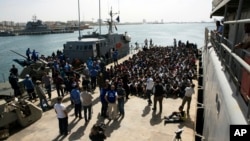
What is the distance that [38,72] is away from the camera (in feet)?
56.9

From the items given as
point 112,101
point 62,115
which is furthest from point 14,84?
point 112,101

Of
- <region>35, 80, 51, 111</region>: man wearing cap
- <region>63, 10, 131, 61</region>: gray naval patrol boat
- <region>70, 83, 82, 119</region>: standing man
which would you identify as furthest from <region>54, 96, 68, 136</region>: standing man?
<region>63, 10, 131, 61</region>: gray naval patrol boat

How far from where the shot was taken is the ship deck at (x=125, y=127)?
939cm

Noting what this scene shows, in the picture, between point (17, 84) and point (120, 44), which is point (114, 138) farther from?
point (120, 44)

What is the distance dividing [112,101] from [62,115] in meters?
2.23

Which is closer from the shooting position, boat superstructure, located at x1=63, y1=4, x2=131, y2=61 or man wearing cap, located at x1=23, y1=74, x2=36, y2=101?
man wearing cap, located at x1=23, y1=74, x2=36, y2=101

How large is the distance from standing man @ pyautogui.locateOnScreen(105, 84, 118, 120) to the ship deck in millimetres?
304

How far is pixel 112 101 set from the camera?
34.6ft

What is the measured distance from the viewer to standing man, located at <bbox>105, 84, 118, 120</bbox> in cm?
1043

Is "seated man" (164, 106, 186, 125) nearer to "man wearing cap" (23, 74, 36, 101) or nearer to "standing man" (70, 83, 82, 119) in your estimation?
"standing man" (70, 83, 82, 119)

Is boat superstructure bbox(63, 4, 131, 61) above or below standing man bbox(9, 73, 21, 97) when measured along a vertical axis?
above

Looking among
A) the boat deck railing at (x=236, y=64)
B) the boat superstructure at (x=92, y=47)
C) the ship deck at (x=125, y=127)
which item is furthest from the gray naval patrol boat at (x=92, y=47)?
the boat deck railing at (x=236, y=64)

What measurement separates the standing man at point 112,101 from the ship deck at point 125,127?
1.00ft

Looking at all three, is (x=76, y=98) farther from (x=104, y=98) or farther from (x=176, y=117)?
(x=176, y=117)
